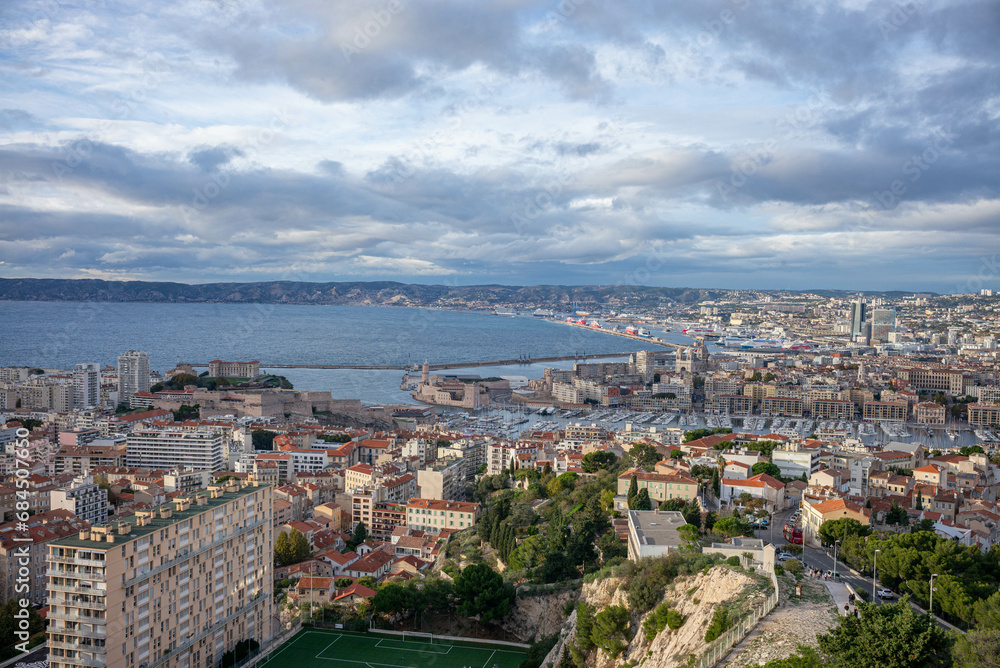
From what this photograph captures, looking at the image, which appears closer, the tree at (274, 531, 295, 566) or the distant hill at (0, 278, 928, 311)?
the tree at (274, 531, 295, 566)

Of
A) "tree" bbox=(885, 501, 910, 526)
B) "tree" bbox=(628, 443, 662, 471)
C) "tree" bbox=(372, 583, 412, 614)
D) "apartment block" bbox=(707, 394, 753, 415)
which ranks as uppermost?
"tree" bbox=(885, 501, 910, 526)

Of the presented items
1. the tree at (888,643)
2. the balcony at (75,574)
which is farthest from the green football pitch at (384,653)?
the tree at (888,643)

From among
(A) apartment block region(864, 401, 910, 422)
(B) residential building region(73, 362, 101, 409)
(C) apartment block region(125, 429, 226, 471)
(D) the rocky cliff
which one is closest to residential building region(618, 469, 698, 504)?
(D) the rocky cliff

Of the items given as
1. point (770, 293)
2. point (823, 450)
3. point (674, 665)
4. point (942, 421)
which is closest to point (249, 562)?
point (674, 665)

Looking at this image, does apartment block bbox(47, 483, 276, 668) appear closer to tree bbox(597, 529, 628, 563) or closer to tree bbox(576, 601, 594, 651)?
tree bbox(576, 601, 594, 651)

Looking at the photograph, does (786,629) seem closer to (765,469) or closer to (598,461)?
(765,469)

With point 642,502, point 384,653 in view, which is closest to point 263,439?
point 384,653

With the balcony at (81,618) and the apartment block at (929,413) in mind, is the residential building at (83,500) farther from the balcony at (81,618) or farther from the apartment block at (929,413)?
the apartment block at (929,413)
